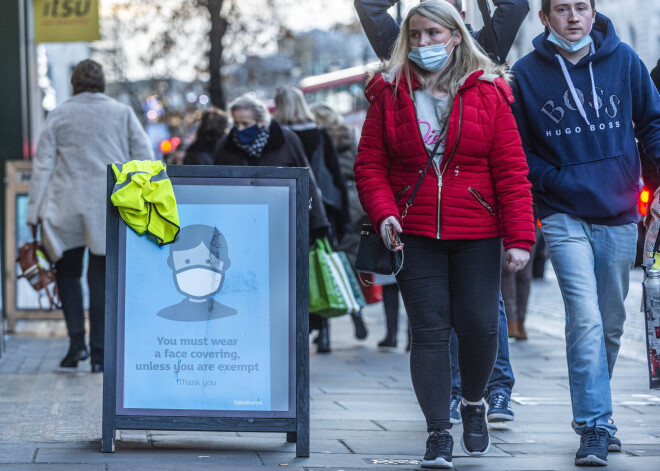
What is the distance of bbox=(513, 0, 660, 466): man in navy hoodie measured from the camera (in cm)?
505

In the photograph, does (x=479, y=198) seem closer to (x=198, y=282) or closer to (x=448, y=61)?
(x=448, y=61)

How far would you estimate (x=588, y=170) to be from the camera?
5.13m

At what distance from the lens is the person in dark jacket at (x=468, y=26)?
5.70 metres

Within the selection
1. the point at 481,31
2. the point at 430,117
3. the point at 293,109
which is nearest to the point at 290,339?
the point at 430,117

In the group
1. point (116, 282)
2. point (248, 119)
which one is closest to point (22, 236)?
point (248, 119)

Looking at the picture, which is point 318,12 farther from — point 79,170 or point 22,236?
point 79,170

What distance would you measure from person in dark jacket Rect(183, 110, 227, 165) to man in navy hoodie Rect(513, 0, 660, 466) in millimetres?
4506

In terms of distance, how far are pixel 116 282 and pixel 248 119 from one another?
2979 millimetres

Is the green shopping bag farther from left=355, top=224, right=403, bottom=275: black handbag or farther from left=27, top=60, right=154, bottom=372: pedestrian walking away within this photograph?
left=355, top=224, right=403, bottom=275: black handbag

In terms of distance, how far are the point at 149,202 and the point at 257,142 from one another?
2.89 metres

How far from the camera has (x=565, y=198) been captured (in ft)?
16.9

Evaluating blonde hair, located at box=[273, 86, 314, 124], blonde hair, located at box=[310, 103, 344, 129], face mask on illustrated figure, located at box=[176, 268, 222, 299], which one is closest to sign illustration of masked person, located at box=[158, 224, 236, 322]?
face mask on illustrated figure, located at box=[176, 268, 222, 299]

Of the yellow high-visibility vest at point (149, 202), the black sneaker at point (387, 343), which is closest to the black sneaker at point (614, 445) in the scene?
the yellow high-visibility vest at point (149, 202)

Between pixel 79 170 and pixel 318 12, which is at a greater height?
pixel 318 12
